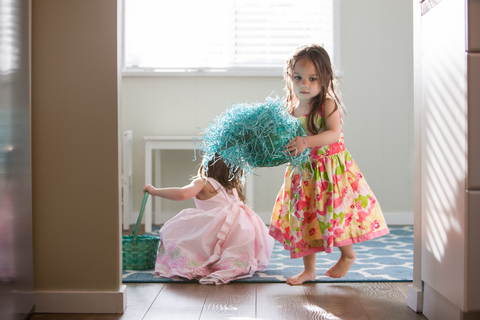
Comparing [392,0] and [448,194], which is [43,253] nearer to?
[448,194]

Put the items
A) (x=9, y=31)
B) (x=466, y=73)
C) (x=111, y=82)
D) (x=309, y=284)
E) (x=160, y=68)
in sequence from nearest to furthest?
(x=466, y=73), (x=9, y=31), (x=111, y=82), (x=309, y=284), (x=160, y=68)

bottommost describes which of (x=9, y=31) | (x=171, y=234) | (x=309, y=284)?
(x=309, y=284)

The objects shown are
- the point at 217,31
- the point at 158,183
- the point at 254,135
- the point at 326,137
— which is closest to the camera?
the point at 254,135

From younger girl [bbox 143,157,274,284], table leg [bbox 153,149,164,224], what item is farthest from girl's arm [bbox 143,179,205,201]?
table leg [bbox 153,149,164,224]

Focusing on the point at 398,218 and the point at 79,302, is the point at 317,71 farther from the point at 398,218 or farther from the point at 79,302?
the point at 398,218

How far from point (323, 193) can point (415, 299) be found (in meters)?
0.53

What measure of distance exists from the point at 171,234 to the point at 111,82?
2.76ft

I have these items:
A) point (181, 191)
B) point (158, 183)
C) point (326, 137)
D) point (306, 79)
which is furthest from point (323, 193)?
point (158, 183)

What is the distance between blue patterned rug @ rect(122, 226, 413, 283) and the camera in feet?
6.05

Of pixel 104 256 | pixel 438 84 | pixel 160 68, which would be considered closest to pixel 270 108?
pixel 438 84

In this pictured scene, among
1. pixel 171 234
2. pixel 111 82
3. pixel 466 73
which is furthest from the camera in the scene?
pixel 171 234

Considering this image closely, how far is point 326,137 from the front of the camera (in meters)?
1.71

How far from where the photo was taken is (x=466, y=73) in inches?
44.8

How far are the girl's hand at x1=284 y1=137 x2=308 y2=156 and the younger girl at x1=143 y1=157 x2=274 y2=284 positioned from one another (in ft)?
1.42
